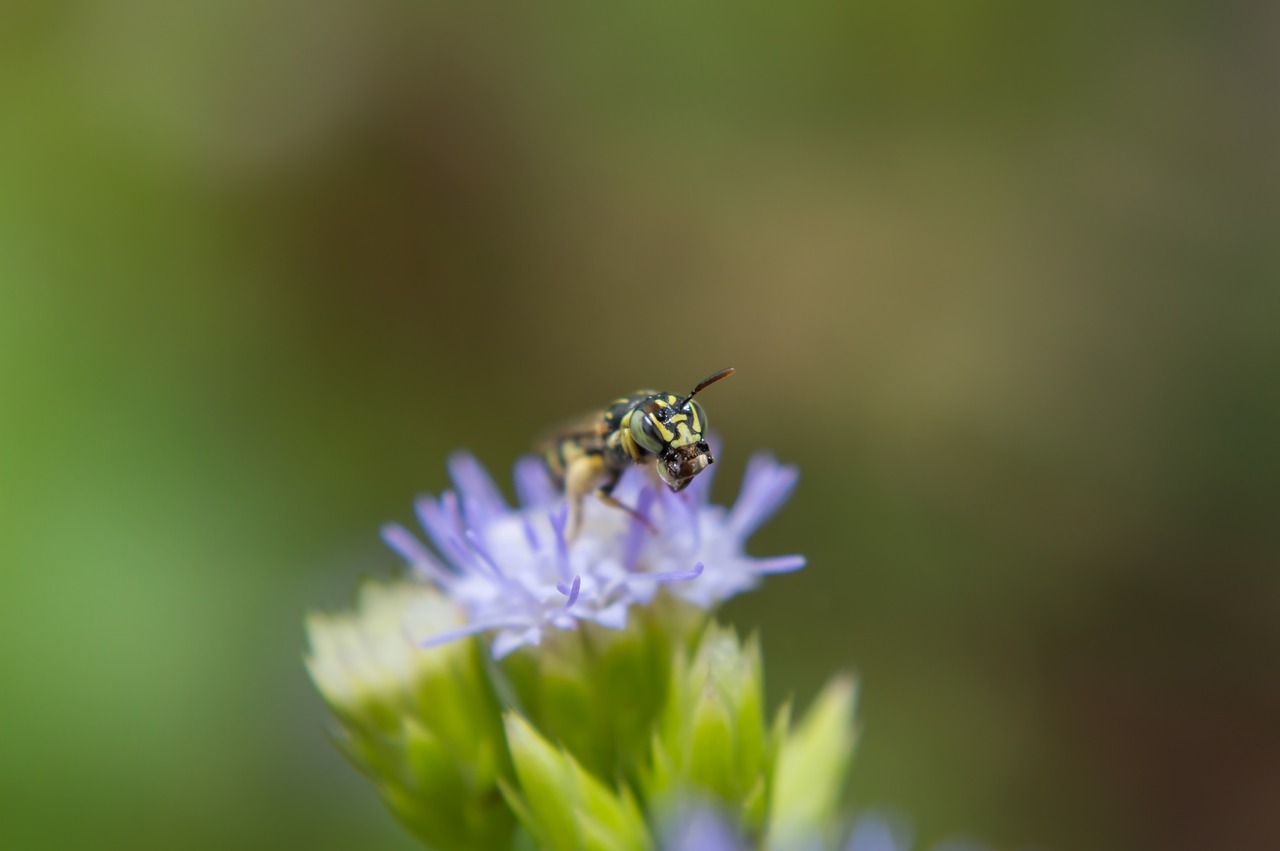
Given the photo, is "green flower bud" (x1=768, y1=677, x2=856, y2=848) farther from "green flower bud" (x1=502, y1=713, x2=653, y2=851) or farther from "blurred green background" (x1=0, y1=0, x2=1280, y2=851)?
"blurred green background" (x1=0, y1=0, x2=1280, y2=851)

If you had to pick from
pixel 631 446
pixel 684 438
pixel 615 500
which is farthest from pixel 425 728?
pixel 684 438

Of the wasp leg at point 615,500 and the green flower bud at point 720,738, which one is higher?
the wasp leg at point 615,500

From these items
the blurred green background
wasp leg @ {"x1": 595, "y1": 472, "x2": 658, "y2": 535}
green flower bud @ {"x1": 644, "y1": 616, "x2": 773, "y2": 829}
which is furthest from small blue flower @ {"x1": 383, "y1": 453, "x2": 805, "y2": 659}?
the blurred green background

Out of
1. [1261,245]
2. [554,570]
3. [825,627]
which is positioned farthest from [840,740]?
[1261,245]

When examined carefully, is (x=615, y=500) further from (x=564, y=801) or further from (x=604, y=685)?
(x=564, y=801)

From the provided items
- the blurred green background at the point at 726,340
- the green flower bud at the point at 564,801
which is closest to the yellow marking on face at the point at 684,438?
the green flower bud at the point at 564,801

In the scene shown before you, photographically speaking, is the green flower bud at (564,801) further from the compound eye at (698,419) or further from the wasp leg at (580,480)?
the compound eye at (698,419)

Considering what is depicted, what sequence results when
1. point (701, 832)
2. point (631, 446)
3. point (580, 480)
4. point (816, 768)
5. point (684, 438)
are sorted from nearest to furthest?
point (701, 832) → point (684, 438) → point (631, 446) → point (580, 480) → point (816, 768)

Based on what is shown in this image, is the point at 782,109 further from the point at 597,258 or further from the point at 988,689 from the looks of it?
the point at 988,689
